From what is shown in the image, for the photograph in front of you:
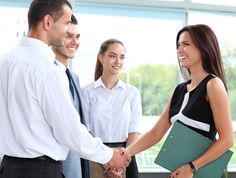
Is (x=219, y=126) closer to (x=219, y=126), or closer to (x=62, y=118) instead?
(x=219, y=126)

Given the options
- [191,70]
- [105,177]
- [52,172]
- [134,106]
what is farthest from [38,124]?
[134,106]

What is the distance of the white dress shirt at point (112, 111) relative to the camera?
2.89 metres

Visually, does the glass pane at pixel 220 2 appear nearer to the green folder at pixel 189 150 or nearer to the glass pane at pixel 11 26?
the glass pane at pixel 11 26

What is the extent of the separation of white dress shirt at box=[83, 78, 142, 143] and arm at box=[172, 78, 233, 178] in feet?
3.72

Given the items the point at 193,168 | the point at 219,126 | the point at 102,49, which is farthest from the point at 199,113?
the point at 102,49

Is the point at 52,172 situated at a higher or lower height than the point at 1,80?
lower

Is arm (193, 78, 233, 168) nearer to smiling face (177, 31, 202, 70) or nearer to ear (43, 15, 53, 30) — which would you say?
Result: smiling face (177, 31, 202, 70)

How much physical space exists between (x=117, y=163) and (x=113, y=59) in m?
0.99

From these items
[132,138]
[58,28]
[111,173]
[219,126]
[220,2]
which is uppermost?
[220,2]

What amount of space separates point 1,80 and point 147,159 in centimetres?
255

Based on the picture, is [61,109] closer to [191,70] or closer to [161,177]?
[191,70]

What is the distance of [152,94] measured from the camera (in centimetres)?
404

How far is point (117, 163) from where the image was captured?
2248mm

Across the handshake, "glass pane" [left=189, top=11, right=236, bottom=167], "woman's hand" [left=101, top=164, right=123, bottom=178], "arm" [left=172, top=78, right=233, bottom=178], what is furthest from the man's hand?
"glass pane" [left=189, top=11, right=236, bottom=167]
